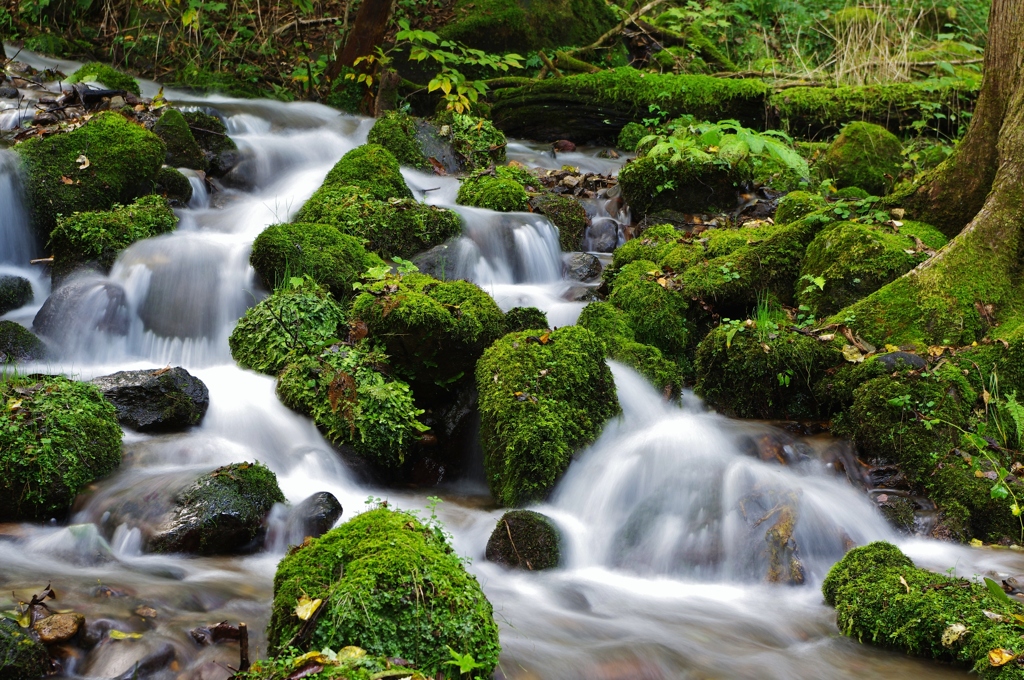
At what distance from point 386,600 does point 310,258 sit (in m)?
4.39

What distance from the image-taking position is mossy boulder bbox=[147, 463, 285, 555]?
14.9 feet

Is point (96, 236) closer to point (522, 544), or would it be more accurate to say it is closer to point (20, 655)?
point (522, 544)

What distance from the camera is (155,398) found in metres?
5.71

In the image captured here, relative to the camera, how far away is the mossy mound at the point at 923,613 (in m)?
3.54

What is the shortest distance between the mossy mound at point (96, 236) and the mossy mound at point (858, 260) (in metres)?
5.76

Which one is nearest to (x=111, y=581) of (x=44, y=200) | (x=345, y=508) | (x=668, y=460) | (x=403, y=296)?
(x=345, y=508)

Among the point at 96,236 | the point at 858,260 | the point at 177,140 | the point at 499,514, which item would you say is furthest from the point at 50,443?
the point at 858,260

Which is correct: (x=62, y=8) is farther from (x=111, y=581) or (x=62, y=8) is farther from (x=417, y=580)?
(x=417, y=580)

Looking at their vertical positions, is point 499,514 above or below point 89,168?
below

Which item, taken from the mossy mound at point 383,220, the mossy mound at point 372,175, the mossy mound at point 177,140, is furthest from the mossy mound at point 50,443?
the mossy mound at point 177,140

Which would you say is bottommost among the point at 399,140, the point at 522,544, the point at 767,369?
the point at 522,544

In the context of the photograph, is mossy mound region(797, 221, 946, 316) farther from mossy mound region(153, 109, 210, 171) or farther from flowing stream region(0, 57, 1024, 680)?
mossy mound region(153, 109, 210, 171)

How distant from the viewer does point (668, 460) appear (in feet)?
18.4

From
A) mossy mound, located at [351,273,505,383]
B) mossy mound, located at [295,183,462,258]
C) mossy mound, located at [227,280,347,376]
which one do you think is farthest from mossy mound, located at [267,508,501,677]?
mossy mound, located at [295,183,462,258]
